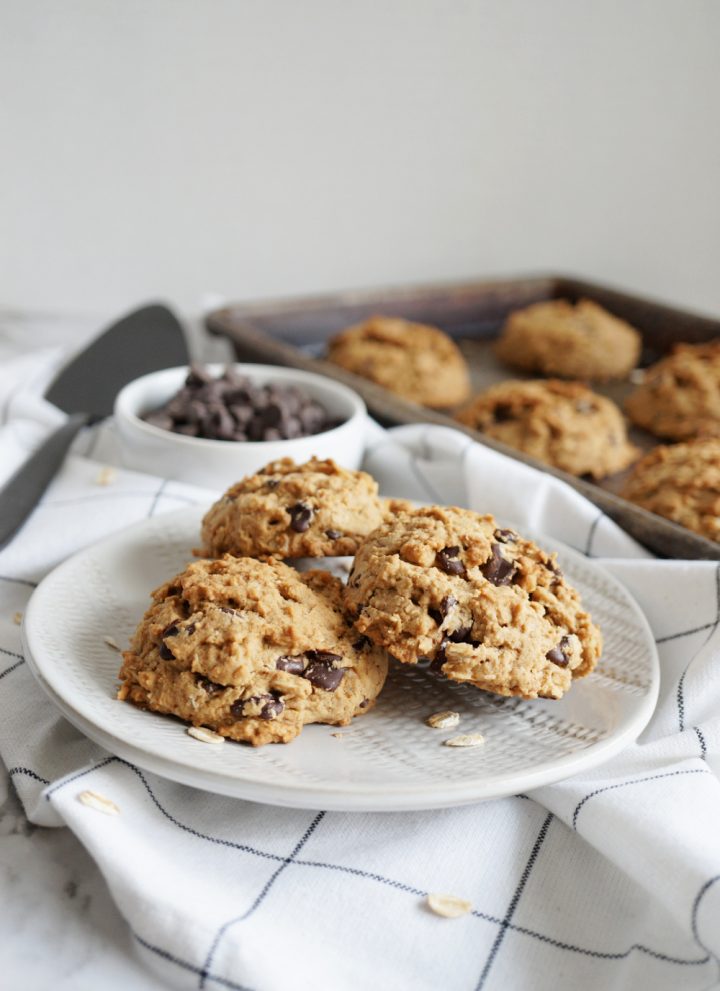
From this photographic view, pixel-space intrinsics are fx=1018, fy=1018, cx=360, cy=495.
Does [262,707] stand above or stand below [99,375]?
above

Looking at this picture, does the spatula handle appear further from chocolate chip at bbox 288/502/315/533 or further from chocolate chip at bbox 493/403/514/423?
chocolate chip at bbox 493/403/514/423

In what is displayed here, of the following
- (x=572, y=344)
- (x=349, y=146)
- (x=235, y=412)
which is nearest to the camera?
(x=235, y=412)

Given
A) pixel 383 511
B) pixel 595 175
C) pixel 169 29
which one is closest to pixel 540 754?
pixel 383 511

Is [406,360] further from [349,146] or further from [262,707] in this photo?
[262,707]

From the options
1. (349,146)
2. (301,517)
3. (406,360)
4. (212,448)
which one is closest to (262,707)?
(301,517)

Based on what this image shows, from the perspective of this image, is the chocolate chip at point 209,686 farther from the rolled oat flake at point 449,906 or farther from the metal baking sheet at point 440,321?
the metal baking sheet at point 440,321

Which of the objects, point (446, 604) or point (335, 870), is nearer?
point (335, 870)

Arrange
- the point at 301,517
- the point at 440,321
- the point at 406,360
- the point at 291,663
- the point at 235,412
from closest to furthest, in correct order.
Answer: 1. the point at 291,663
2. the point at 301,517
3. the point at 235,412
4. the point at 406,360
5. the point at 440,321

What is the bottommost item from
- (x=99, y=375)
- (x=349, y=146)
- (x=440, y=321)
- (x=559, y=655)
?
(x=440, y=321)
